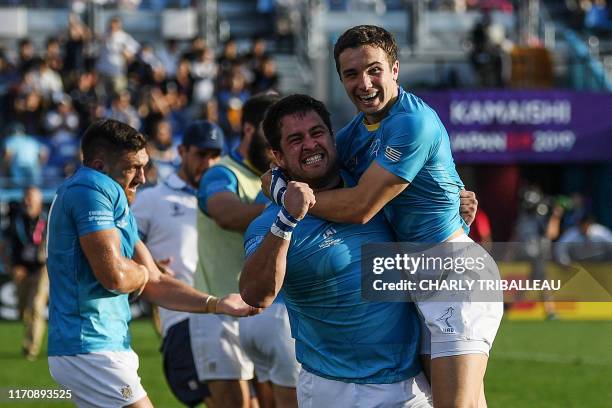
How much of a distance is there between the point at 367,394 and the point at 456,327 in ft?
1.62

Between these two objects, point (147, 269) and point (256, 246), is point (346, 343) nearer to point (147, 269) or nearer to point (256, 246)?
point (256, 246)

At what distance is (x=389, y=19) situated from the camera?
2675 centimetres

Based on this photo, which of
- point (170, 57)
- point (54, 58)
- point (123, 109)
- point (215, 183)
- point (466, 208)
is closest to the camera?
point (466, 208)

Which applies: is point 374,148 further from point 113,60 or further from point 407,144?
point 113,60

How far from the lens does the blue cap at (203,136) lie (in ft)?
28.0

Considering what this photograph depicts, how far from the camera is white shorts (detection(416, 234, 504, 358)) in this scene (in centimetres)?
562

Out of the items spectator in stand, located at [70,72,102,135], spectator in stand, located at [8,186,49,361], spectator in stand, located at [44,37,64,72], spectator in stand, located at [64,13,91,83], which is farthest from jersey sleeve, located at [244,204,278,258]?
spectator in stand, located at [44,37,64,72]

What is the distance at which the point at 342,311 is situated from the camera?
5590 millimetres

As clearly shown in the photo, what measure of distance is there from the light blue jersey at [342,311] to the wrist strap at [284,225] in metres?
0.33

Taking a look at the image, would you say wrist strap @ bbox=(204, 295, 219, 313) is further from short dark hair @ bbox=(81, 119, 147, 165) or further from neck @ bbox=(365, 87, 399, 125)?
neck @ bbox=(365, 87, 399, 125)

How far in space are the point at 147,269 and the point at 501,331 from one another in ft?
41.2

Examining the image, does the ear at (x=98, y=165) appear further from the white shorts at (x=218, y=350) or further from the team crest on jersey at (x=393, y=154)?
the white shorts at (x=218, y=350)

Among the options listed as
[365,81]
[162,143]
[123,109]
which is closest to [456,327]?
[365,81]

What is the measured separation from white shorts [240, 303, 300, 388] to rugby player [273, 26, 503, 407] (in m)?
1.89
